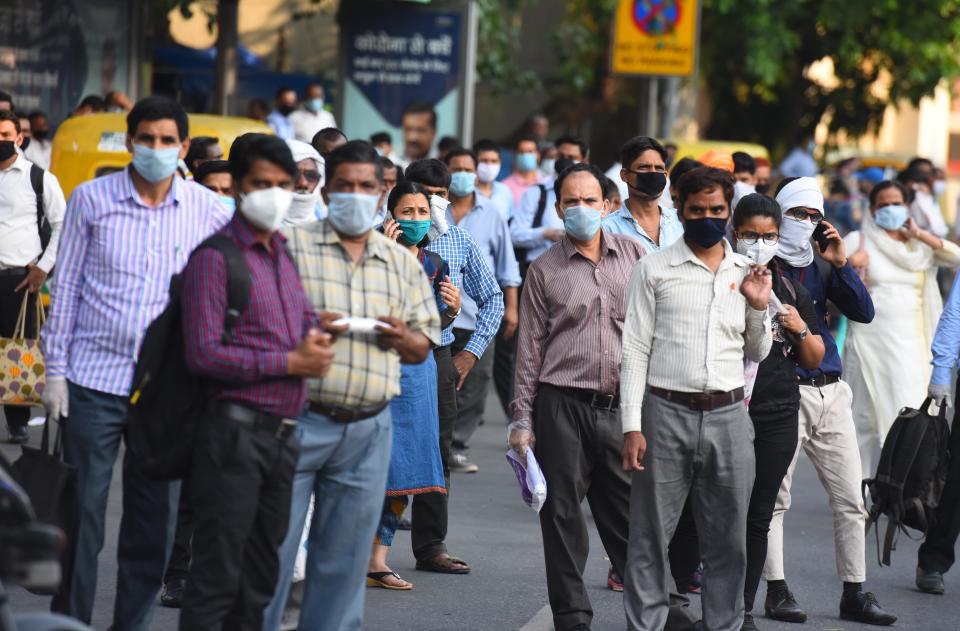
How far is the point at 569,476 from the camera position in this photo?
6.40 metres

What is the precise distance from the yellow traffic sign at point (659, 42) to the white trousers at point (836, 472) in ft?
42.3

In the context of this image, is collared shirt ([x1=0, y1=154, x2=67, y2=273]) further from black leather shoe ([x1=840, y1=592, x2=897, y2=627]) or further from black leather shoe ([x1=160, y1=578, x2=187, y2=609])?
black leather shoe ([x1=840, y1=592, x2=897, y2=627])

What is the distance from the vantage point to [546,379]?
6.49 metres

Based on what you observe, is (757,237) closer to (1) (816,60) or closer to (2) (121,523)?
(2) (121,523)

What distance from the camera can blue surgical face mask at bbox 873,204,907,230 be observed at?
9.29 m

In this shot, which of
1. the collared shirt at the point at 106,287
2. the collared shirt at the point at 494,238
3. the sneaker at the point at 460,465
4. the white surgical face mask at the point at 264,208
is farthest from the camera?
the sneaker at the point at 460,465

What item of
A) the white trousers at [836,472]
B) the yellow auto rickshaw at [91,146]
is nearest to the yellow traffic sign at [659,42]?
the yellow auto rickshaw at [91,146]

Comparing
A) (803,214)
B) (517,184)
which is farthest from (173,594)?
(517,184)

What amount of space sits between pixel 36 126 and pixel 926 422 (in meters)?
9.38

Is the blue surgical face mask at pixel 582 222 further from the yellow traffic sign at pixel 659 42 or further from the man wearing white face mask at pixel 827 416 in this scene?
the yellow traffic sign at pixel 659 42

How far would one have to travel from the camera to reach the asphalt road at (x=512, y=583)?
6836 millimetres

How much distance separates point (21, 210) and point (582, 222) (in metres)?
4.31

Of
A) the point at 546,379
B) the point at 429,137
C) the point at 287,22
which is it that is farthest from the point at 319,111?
the point at 546,379

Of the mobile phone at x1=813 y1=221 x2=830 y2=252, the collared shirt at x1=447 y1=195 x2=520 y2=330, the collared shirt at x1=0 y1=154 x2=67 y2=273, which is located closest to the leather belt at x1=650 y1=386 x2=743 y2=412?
the mobile phone at x1=813 y1=221 x2=830 y2=252
